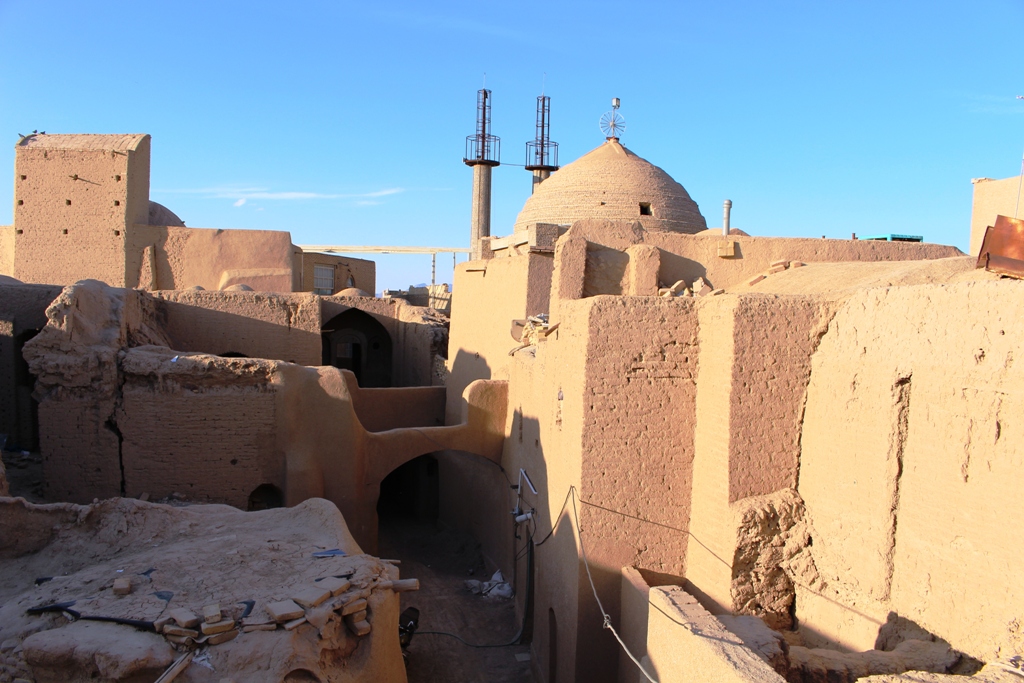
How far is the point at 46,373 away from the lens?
28.5 feet

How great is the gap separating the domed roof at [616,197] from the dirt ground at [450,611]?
6.37 metres

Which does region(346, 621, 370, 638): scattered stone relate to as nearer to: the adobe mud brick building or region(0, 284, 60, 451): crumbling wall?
the adobe mud brick building

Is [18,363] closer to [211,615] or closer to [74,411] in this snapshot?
[74,411]

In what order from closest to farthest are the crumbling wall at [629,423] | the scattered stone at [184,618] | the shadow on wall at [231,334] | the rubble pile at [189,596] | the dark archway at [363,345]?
the rubble pile at [189,596] → the scattered stone at [184,618] → the crumbling wall at [629,423] → the shadow on wall at [231,334] → the dark archway at [363,345]

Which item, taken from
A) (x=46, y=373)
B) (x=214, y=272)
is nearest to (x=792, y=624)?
(x=46, y=373)

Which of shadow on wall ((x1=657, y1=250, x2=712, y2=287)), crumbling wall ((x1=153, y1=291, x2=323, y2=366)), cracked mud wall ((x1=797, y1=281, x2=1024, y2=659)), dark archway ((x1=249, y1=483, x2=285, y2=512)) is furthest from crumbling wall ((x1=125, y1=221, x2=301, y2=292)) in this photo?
cracked mud wall ((x1=797, y1=281, x2=1024, y2=659))

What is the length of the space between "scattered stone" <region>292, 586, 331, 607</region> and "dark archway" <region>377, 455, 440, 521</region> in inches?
303

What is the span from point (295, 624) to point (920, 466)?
433 centimetres

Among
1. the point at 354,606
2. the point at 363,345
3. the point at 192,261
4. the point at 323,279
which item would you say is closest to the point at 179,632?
the point at 354,606

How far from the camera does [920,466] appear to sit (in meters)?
4.82

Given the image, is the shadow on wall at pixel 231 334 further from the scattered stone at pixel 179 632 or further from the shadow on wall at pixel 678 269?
the scattered stone at pixel 179 632

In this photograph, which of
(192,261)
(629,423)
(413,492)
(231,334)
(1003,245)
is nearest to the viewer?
(1003,245)

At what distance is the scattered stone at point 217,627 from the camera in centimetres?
507

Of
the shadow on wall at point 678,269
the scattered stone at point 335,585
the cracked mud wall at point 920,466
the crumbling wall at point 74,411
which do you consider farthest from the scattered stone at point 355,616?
the shadow on wall at point 678,269
